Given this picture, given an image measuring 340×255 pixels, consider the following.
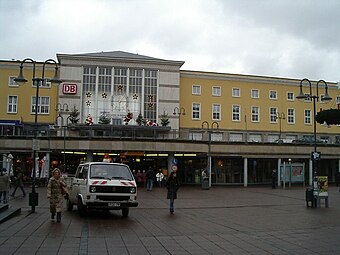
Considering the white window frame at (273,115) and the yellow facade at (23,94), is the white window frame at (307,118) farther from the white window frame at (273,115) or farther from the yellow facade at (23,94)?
the yellow facade at (23,94)

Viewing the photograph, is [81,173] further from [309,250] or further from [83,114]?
[83,114]

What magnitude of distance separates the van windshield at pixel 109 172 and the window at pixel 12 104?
1543 inches

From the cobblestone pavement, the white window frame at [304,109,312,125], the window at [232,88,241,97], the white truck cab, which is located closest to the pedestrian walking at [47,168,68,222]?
the cobblestone pavement

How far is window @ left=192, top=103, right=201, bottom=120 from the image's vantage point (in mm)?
55875

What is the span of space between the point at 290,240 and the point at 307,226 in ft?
10.1

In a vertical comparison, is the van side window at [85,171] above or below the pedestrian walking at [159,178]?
above

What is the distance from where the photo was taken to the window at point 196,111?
55.9 meters

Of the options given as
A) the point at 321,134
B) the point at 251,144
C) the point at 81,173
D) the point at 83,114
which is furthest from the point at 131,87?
the point at 81,173

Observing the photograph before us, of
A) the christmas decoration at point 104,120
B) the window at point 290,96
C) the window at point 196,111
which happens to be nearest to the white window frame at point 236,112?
the window at point 196,111

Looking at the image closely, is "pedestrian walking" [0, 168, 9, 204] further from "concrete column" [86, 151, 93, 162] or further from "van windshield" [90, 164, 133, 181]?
"concrete column" [86, 151, 93, 162]

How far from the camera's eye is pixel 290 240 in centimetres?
1080

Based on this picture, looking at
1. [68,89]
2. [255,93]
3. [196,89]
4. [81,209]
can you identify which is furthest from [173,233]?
[255,93]

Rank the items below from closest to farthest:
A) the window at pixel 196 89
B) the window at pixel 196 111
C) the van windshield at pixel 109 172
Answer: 1. the van windshield at pixel 109 172
2. the window at pixel 196 111
3. the window at pixel 196 89

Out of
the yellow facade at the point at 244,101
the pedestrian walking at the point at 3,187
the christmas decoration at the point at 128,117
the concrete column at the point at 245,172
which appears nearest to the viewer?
the pedestrian walking at the point at 3,187
